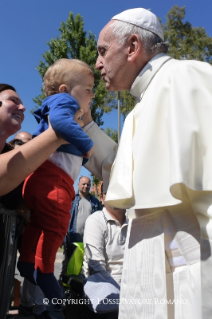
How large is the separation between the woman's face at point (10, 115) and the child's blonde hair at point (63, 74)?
380mm

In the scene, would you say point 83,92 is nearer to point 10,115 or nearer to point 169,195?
point 10,115

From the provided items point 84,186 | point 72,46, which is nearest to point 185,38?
point 72,46

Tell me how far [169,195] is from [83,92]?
4.18 ft

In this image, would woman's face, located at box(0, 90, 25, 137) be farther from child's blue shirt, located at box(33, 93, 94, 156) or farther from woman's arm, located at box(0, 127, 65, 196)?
woman's arm, located at box(0, 127, 65, 196)

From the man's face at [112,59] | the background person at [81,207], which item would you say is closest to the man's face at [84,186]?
the background person at [81,207]

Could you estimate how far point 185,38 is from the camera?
16766 mm

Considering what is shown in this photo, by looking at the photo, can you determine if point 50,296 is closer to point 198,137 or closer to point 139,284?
point 139,284

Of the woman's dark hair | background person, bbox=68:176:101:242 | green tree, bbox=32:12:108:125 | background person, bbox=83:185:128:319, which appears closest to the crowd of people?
the woman's dark hair

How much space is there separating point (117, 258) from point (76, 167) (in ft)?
5.03

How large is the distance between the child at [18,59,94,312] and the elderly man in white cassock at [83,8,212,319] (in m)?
0.65

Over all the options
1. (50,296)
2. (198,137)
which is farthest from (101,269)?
(198,137)

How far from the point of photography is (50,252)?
204cm

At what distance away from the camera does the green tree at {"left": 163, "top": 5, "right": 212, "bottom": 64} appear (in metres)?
15.9

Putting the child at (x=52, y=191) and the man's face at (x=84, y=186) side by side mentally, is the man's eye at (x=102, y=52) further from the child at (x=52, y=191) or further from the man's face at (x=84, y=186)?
the man's face at (x=84, y=186)
